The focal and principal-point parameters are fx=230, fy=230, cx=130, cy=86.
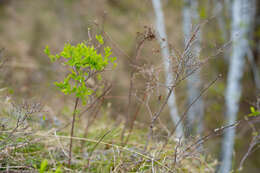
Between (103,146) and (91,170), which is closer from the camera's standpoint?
(91,170)

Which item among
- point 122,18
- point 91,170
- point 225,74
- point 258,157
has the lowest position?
point 258,157

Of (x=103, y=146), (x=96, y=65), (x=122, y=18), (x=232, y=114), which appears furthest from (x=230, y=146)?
(x=122, y=18)

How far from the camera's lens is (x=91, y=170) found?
1511 millimetres

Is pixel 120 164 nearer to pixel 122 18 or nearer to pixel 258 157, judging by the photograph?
pixel 258 157

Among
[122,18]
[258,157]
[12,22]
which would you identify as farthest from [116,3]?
[258,157]

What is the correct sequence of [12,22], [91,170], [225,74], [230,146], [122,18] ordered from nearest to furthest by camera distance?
[91,170] < [230,146] < [225,74] < [12,22] < [122,18]

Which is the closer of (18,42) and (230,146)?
(230,146)

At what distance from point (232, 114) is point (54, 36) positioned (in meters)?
5.10

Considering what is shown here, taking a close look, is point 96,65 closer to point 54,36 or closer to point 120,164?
point 120,164

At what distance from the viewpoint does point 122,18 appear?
22.9ft

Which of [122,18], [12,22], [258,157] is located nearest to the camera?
[258,157]

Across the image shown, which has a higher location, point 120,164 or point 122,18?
point 122,18

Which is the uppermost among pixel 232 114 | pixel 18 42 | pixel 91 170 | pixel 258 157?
pixel 18 42

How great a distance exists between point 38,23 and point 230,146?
5826mm
